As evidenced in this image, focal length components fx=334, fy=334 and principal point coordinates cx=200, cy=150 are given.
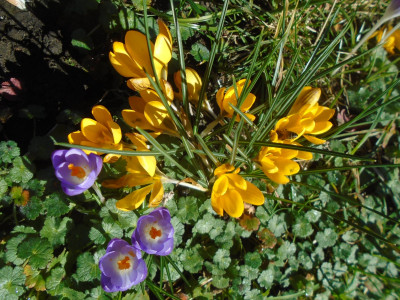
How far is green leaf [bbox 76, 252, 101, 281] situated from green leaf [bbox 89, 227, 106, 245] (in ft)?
0.23

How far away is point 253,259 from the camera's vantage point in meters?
1.69

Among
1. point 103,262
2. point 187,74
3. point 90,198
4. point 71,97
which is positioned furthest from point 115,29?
point 103,262

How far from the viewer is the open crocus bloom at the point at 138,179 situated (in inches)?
46.0

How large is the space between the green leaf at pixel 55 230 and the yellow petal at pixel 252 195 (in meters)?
0.78

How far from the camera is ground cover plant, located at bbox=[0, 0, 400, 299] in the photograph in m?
1.17

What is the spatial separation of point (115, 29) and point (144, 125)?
63 centimetres

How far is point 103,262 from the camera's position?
1218mm

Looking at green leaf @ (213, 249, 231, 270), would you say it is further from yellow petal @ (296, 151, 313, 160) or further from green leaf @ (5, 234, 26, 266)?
green leaf @ (5, 234, 26, 266)

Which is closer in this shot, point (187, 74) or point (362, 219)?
point (187, 74)

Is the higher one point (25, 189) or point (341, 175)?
point (25, 189)

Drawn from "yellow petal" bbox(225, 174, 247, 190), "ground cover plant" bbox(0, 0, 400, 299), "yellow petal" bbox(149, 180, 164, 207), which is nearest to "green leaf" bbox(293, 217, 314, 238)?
"ground cover plant" bbox(0, 0, 400, 299)

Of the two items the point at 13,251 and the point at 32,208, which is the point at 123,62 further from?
the point at 13,251

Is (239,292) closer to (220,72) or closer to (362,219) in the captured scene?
(362,219)

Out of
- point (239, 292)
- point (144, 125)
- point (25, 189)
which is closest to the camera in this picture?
point (144, 125)
